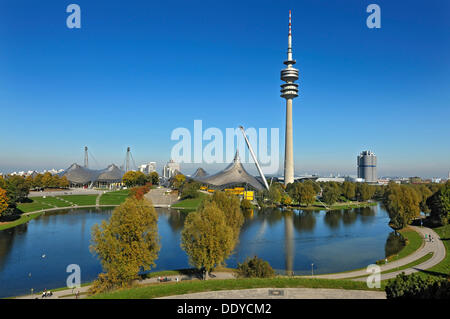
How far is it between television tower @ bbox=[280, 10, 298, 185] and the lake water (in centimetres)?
4308

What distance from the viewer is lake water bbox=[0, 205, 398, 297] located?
2030cm

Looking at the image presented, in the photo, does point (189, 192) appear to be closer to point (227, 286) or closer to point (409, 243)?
point (409, 243)

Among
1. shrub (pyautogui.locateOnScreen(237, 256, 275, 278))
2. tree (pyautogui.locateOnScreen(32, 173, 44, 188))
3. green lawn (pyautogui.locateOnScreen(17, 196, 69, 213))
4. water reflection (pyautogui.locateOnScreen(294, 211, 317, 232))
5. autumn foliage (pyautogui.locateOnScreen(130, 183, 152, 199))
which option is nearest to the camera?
shrub (pyautogui.locateOnScreen(237, 256, 275, 278))

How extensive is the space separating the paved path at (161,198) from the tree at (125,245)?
129ft

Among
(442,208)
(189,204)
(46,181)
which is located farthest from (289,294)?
(46,181)

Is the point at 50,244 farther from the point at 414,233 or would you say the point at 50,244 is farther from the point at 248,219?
the point at 414,233

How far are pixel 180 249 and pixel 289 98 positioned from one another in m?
70.9

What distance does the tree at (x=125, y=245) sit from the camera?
1530 centimetres

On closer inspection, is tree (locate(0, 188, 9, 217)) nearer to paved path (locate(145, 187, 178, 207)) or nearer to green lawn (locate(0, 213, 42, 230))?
green lawn (locate(0, 213, 42, 230))

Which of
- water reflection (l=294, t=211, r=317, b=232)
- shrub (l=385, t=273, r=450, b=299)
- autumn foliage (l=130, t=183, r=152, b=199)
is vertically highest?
shrub (l=385, t=273, r=450, b=299)

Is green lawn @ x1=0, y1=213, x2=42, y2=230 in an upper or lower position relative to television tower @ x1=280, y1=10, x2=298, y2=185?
lower

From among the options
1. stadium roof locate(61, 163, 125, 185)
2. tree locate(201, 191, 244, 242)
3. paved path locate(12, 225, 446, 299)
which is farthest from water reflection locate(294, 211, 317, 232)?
stadium roof locate(61, 163, 125, 185)

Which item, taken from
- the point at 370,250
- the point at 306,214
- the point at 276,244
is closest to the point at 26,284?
the point at 276,244

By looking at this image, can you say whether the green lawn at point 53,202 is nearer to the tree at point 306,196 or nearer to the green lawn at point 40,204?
the green lawn at point 40,204
